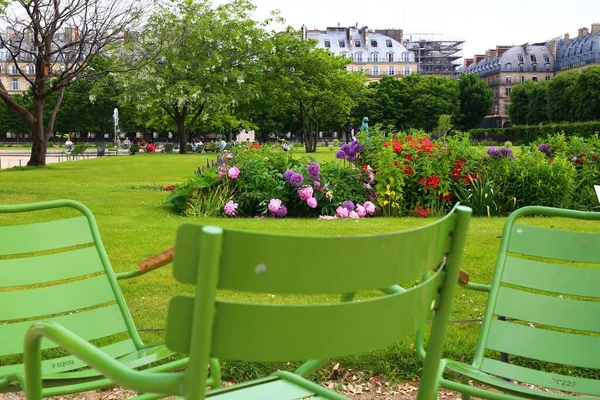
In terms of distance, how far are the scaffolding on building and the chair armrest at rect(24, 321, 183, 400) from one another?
134199 millimetres

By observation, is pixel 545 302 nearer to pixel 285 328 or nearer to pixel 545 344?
pixel 545 344

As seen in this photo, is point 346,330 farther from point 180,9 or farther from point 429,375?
point 180,9

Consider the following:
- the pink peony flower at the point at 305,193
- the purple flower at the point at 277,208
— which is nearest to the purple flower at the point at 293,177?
the pink peony flower at the point at 305,193

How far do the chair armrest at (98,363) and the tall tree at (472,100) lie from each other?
80280mm

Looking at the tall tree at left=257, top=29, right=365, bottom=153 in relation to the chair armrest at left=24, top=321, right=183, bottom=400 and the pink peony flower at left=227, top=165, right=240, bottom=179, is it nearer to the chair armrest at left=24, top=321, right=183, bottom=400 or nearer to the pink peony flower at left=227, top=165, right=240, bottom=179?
the pink peony flower at left=227, top=165, right=240, bottom=179

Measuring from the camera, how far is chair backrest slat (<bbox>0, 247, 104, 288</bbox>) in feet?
8.25

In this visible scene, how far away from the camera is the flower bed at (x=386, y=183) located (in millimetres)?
8953

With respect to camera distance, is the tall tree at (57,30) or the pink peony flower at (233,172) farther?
the tall tree at (57,30)

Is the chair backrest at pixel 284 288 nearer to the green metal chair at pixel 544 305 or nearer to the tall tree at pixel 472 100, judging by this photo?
the green metal chair at pixel 544 305

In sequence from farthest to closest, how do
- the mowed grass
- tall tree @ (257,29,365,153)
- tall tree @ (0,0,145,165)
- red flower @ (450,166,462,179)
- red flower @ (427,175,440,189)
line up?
tall tree @ (257,29,365,153)
tall tree @ (0,0,145,165)
red flower @ (450,166,462,179)
red flower @ (427,175,440,189)
the mowed grass

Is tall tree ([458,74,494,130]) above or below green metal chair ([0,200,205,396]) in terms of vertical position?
above

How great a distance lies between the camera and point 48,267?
2.57 m

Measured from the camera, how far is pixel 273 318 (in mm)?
1221

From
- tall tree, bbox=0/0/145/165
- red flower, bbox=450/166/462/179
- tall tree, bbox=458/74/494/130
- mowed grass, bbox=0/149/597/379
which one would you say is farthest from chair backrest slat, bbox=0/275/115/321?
tall tree, bbox=458/74/494/130
